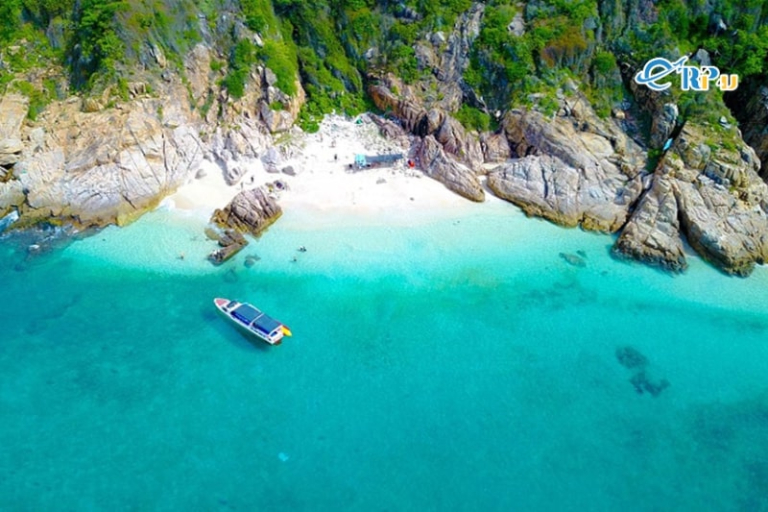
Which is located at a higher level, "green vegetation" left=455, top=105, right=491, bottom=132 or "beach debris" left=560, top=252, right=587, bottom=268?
"green vegetation" left=455, top=105, right=491, bottom=132

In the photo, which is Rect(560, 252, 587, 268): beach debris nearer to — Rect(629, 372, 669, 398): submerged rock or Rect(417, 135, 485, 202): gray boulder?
Rect(417, 135, 485, 202): gray boulder

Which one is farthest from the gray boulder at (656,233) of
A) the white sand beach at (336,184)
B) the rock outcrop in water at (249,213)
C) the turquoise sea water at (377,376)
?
the rock outcrop in water at (249,213)

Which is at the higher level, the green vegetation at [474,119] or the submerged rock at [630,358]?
the green vegetation at [474,119]

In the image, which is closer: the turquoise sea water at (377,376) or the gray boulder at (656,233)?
the turquoise sea water at (377,376)

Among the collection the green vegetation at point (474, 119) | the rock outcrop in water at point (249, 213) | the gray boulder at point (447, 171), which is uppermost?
the green vegetation at point (474, 119)

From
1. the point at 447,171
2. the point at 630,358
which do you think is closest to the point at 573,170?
the point at 447,171

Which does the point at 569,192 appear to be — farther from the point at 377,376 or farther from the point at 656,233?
the point at 377,376

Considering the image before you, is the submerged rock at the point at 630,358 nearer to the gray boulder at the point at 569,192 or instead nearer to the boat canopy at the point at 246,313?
the gray boulder at the point at 569,192

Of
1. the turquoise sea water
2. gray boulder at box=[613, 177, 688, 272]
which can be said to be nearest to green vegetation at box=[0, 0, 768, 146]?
gray boulder at box=[613, 177, 688, 272]
